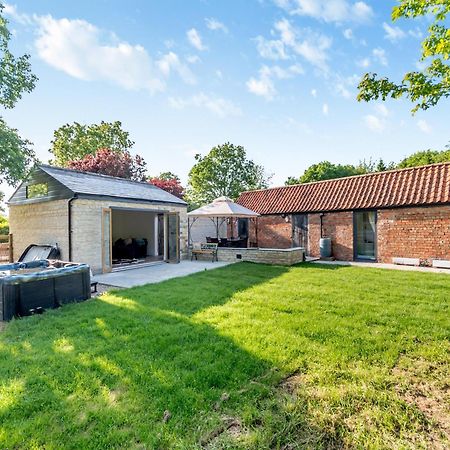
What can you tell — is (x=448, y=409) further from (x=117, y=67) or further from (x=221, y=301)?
(x=117, y=67)

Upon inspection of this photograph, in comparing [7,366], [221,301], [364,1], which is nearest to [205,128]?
[364,1]

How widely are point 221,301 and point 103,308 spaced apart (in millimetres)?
2656

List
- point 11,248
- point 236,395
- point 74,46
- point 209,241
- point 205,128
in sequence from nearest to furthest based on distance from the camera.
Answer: point 236,395, point 74,46, point 11,248, point 209,241, point 205,128

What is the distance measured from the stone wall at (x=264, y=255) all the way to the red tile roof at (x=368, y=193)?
142 inches

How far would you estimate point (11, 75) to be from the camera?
38.5 ft

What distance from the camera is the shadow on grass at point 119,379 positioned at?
2516 mm

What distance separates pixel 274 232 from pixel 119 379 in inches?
578

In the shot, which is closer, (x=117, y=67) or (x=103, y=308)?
(x=103, y=308)

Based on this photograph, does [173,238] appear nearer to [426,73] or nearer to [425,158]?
[426,73]

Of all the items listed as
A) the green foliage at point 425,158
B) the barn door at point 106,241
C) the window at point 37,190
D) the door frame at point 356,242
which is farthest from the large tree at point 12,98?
the green foliage at point 425,158

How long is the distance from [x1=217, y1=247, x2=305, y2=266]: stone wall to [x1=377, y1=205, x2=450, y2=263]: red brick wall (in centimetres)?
393

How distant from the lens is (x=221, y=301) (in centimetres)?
666

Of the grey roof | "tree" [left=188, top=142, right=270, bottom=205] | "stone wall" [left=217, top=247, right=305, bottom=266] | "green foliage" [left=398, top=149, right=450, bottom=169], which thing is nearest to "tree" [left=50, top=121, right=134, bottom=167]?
"tree" [left=188, top=142, right=270, bottom=205]

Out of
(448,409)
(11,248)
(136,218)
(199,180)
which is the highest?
(199,180)
